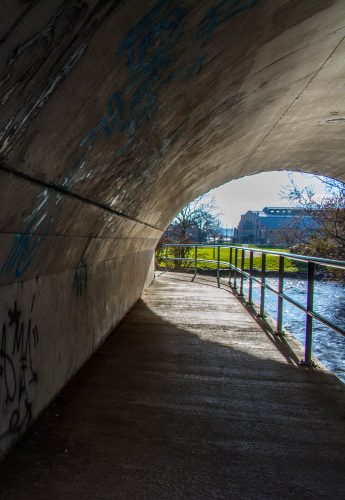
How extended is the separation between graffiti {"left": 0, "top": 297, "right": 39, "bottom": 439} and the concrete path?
17cm

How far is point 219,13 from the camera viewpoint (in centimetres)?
190

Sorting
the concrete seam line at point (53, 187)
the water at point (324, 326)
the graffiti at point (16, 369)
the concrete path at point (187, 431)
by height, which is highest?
the concrete seam line at point (53, 187)

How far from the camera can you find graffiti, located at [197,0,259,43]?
186 centimetres

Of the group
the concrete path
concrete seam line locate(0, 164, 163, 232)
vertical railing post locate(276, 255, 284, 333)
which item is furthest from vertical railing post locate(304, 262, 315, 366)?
concrete seam line locate(0, 164, 163, 232)

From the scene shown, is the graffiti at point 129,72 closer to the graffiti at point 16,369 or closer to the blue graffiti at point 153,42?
the blue graffiti at point 153,42

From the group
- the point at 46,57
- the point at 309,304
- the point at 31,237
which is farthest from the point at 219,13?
the point at 309,304

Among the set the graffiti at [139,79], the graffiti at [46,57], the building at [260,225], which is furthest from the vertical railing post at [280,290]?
the building at [260,225]

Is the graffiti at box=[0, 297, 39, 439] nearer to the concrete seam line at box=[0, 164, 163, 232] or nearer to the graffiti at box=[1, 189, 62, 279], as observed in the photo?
the graffiti at box=[1, 189, 62, 279]

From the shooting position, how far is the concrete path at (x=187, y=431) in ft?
7.02

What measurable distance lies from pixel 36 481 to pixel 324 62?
358 centimetres

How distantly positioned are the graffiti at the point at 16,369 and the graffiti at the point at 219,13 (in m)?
1.87

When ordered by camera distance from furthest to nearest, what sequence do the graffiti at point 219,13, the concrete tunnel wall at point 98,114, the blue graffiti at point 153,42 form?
the graffiti at point 219,13
the blue graffiti at point 153,42
the concrete tunnel wall at point 98,114

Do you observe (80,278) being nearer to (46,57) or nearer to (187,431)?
(187,431)

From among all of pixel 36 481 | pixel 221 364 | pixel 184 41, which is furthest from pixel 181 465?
pixel 184 41
